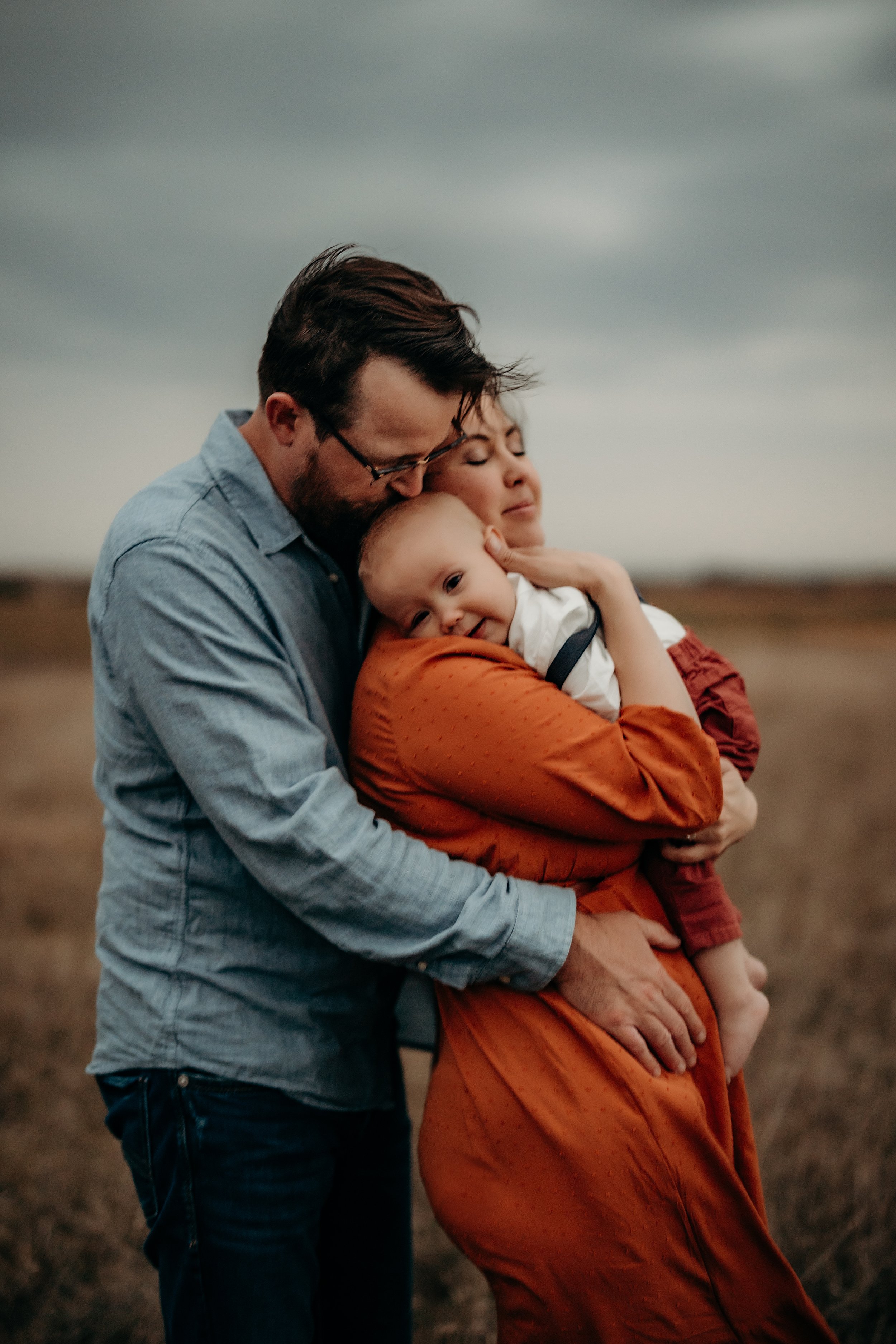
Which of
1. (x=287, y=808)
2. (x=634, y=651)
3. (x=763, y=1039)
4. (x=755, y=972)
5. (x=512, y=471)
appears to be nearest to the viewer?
(x=287, y=808)

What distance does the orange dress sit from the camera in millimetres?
1365

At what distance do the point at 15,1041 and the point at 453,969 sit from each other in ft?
12.0

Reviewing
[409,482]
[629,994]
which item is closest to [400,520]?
[409,482]

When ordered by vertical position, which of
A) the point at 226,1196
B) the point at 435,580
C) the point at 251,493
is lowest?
the point at 226,1196

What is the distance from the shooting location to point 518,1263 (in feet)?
4.58

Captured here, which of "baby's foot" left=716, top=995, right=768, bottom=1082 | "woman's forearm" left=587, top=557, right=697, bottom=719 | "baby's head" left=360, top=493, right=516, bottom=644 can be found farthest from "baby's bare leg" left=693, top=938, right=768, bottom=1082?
"baby's head" left=360, top=493, right=516, bottom=644

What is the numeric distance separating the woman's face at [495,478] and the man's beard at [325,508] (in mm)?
177

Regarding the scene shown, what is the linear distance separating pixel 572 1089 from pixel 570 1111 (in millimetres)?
32

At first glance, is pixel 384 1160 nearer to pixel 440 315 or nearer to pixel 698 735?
pixel 698 735

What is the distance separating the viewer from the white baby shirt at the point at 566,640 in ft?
4.94

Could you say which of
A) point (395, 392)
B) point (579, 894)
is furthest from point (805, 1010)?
point (395, 392)

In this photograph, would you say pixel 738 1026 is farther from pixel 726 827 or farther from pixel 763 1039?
pixel 763 1039

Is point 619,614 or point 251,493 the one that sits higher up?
point 251,493

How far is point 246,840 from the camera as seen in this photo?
1.40m
